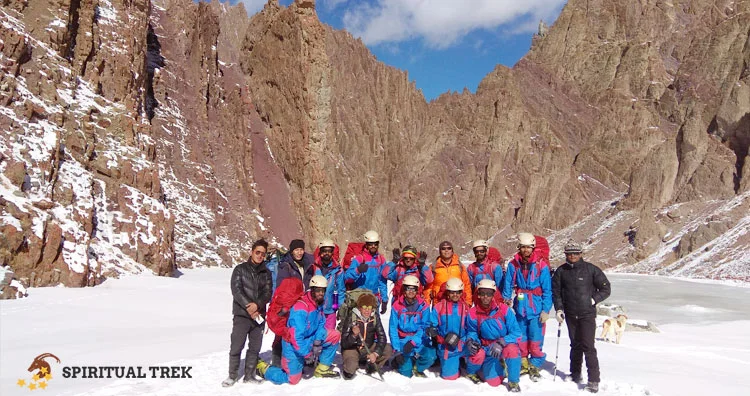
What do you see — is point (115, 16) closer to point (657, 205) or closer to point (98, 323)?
point (98, 323)

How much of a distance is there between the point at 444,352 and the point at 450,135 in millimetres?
79384

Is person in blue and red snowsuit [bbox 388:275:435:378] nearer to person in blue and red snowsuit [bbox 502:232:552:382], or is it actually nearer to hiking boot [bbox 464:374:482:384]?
hiking boot [bbox 464:374:482:384]

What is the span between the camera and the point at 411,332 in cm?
591

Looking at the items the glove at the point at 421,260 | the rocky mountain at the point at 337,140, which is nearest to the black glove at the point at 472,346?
the glove at the point at 421,260

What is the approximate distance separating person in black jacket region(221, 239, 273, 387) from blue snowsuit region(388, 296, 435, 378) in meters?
1.48

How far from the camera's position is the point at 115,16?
17422 millimetres

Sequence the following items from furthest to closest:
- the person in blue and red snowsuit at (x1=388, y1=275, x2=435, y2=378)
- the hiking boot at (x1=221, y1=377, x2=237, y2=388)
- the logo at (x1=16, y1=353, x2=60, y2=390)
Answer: the person in blue and red snowsuit at (x1=388, y1=275, x2=435, y2=378) < the hiking boot at (x1=221, y1=377, x2=237, y2=388) < the logo at (x1=16, y1=353, x2=60, y2=390)

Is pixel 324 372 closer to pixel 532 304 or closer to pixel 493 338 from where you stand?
pixel 493 338

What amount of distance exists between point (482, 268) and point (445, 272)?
0.48 metres

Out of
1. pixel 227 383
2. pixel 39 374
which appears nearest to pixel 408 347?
pixel 227 383

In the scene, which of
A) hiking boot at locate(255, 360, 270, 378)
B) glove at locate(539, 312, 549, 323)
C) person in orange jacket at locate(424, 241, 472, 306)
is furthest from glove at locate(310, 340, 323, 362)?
glove at locate(539, 312, 549, 323)

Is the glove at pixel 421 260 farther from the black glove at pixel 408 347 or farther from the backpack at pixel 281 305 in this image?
the backpack at pixel 281 305

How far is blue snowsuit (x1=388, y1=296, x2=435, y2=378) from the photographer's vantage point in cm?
583

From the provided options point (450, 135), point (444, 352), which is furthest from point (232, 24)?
point (450, 135)
